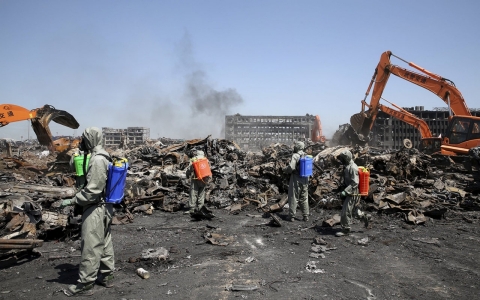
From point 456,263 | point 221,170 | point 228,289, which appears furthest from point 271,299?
point 221,170

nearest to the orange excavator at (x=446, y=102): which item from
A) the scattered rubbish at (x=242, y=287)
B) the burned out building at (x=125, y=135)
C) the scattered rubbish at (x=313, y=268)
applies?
the scattered rubbish at (x=313, y=268)

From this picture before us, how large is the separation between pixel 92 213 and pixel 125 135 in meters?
23.8

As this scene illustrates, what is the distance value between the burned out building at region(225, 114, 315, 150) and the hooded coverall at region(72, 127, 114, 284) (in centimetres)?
1882

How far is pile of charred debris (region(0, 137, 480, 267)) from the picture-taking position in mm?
6102

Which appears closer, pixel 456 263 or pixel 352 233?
pixel 456 263

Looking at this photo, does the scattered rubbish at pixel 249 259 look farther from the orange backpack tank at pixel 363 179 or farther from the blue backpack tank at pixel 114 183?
the orange backpack tank at pixel 363 179

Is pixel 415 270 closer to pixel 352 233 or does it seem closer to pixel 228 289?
pixel 352 233

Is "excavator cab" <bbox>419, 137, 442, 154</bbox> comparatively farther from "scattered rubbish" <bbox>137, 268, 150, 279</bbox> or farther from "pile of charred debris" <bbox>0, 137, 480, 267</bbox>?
"scattered rubbish" <bbox>137, 268, 150, 279</bbox>

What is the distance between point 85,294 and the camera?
3865 millimetres

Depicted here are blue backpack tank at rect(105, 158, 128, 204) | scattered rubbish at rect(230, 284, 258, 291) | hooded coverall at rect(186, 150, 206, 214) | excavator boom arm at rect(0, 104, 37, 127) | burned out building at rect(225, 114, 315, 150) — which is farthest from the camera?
burned out building at rect(225, 114, 315, 150)

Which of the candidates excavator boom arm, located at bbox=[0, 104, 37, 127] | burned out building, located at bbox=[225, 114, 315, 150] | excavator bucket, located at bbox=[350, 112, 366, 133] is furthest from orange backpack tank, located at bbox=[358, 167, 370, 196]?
burned out building, located at bbox=[225, 114, 315, 150]

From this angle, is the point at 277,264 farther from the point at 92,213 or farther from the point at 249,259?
the point at 92,213

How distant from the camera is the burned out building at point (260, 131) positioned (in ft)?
75.0

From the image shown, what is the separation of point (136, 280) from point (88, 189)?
4.77 ft
